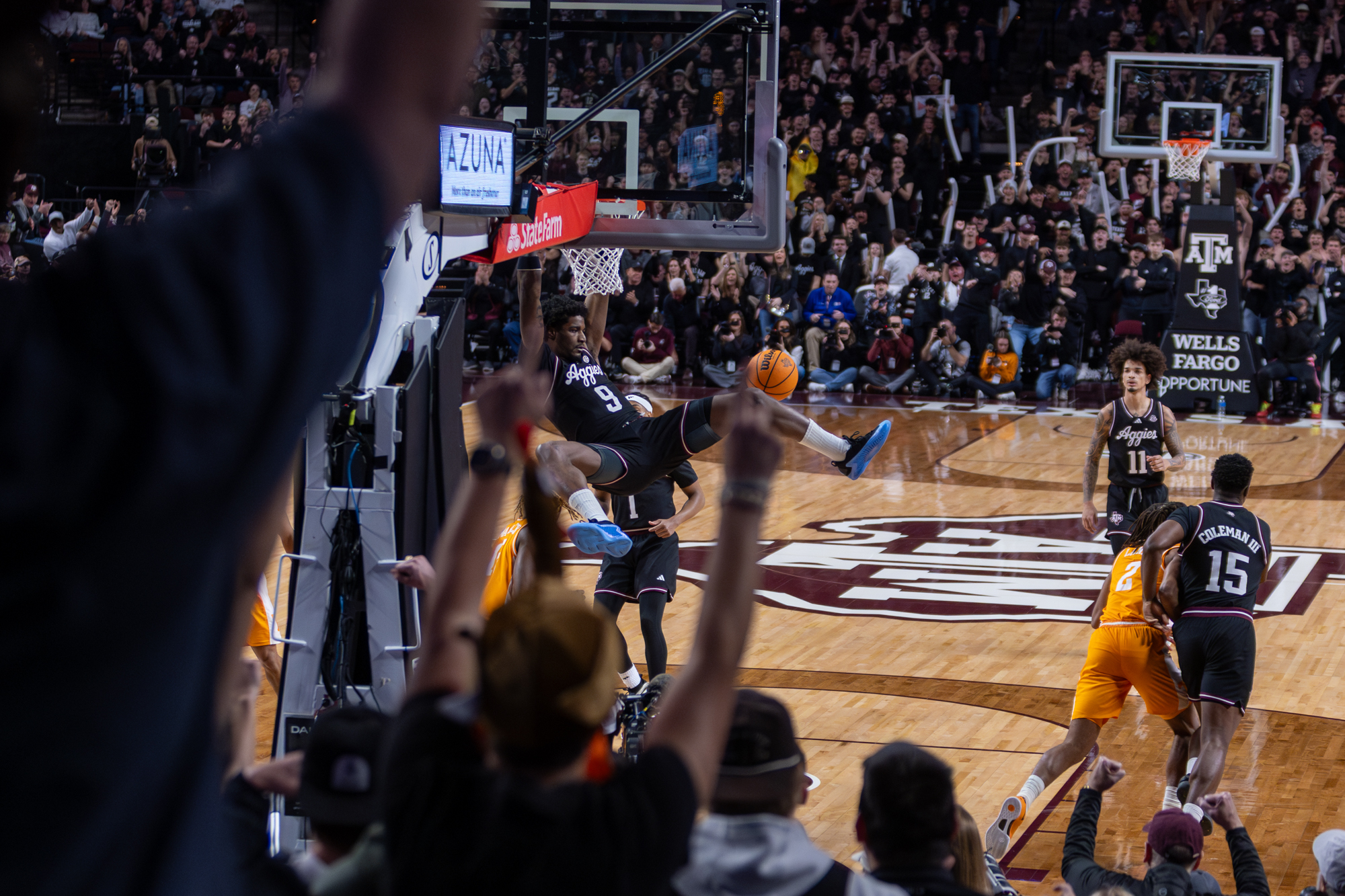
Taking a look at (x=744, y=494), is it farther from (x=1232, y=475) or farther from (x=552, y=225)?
(x=1232, y=475)

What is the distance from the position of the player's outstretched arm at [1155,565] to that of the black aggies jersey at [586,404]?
10.7 feet

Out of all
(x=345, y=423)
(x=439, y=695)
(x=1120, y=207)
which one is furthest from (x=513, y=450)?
(x=1120, y=207)

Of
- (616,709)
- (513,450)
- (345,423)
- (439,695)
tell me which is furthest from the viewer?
(616,709)

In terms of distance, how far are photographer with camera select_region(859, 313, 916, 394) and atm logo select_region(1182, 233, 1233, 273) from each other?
4188 millimetres

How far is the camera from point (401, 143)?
0.76m

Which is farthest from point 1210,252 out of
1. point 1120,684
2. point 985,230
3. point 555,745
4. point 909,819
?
point 555,745

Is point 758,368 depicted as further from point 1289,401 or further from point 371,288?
point 1289,401

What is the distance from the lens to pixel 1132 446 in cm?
1007

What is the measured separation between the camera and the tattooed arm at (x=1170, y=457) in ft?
32.6

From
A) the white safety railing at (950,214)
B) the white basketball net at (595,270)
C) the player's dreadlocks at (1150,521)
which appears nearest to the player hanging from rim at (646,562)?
the white basketball net at (595,270)

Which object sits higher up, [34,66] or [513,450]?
[34,66]

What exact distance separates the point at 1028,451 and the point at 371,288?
55.8ft

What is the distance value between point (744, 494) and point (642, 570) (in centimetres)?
686

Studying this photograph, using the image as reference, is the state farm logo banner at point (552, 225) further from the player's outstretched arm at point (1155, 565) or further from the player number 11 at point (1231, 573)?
the player number 11 at point (1231, 573)
